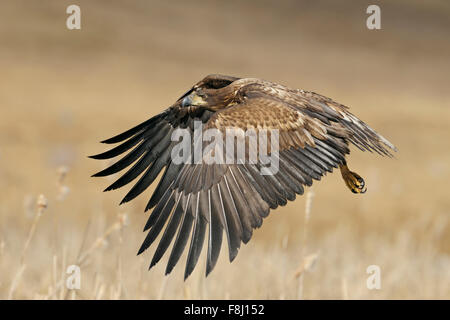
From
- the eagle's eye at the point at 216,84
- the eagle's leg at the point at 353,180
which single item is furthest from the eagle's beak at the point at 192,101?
the eagle's leg at the point at 353,180

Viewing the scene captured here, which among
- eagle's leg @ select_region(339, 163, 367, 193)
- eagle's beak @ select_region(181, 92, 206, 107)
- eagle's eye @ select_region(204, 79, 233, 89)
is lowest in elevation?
eagle's leg @ select_region(339, 163, 367, 193)

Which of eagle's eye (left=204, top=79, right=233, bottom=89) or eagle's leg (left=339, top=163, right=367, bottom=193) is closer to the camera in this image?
eagle's leg (left=339, top=163, right=367, bottom=193)

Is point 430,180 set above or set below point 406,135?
below

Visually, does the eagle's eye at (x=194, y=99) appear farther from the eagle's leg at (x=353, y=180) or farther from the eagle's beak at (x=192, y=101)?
the eagle's leg at (x=353, y=180)

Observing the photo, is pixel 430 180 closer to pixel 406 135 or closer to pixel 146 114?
pixel 406 135

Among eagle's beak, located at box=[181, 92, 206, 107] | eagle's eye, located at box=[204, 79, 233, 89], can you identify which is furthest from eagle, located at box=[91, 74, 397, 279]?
eagle's eye, located at box=[204, 79, 233, 89]

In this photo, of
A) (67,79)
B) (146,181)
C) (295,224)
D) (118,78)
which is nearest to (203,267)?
(146,181)

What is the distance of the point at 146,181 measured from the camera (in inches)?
162

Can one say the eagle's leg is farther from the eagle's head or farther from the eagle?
the eagle's head

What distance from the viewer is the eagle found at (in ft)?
11.3

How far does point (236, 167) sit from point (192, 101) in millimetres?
878

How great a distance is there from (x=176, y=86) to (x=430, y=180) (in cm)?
1902

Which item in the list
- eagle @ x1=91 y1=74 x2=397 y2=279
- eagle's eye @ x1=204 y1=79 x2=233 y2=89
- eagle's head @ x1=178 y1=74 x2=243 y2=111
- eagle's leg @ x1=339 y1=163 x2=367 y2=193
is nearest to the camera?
eagle @ x1=91 y1=74 x2=397 y2=279

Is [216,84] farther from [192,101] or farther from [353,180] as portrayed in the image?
[353,180]
